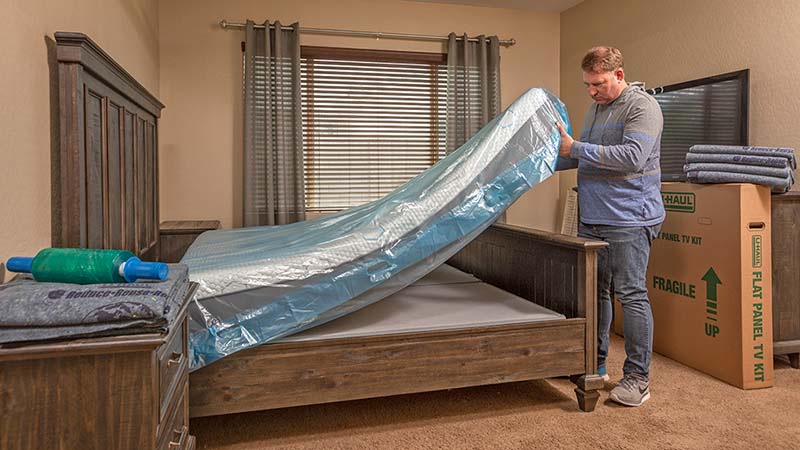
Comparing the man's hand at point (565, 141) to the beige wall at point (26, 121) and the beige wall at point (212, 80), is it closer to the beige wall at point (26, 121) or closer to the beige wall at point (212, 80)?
the beige wall at point (26, 121)

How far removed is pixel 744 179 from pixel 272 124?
287 centimetres

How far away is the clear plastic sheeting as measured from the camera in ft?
5.74

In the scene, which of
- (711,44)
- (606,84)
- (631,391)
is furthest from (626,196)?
(711,44)

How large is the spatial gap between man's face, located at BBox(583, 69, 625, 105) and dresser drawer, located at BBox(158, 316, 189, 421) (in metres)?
1.81

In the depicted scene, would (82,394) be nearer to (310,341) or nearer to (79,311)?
Answer: (79,311)

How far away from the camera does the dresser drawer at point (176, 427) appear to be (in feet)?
3.53

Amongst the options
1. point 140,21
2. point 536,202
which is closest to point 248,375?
point 140,21

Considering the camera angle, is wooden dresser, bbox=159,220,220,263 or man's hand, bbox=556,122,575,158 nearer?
man's hand, bbox=556,122,575,158

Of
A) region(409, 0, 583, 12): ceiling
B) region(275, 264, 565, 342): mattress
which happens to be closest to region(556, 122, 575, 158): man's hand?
region(275, 264, 565, 342): mattress

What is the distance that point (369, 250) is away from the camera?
1885 mm

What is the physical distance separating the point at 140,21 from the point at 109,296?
259cm

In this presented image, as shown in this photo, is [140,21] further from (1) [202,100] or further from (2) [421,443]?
(2) [421,443]

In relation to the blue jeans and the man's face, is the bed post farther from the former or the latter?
the man's face

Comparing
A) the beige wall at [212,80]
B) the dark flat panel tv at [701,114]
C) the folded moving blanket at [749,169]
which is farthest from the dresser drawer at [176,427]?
the dark flat panel tv at [701,114]
